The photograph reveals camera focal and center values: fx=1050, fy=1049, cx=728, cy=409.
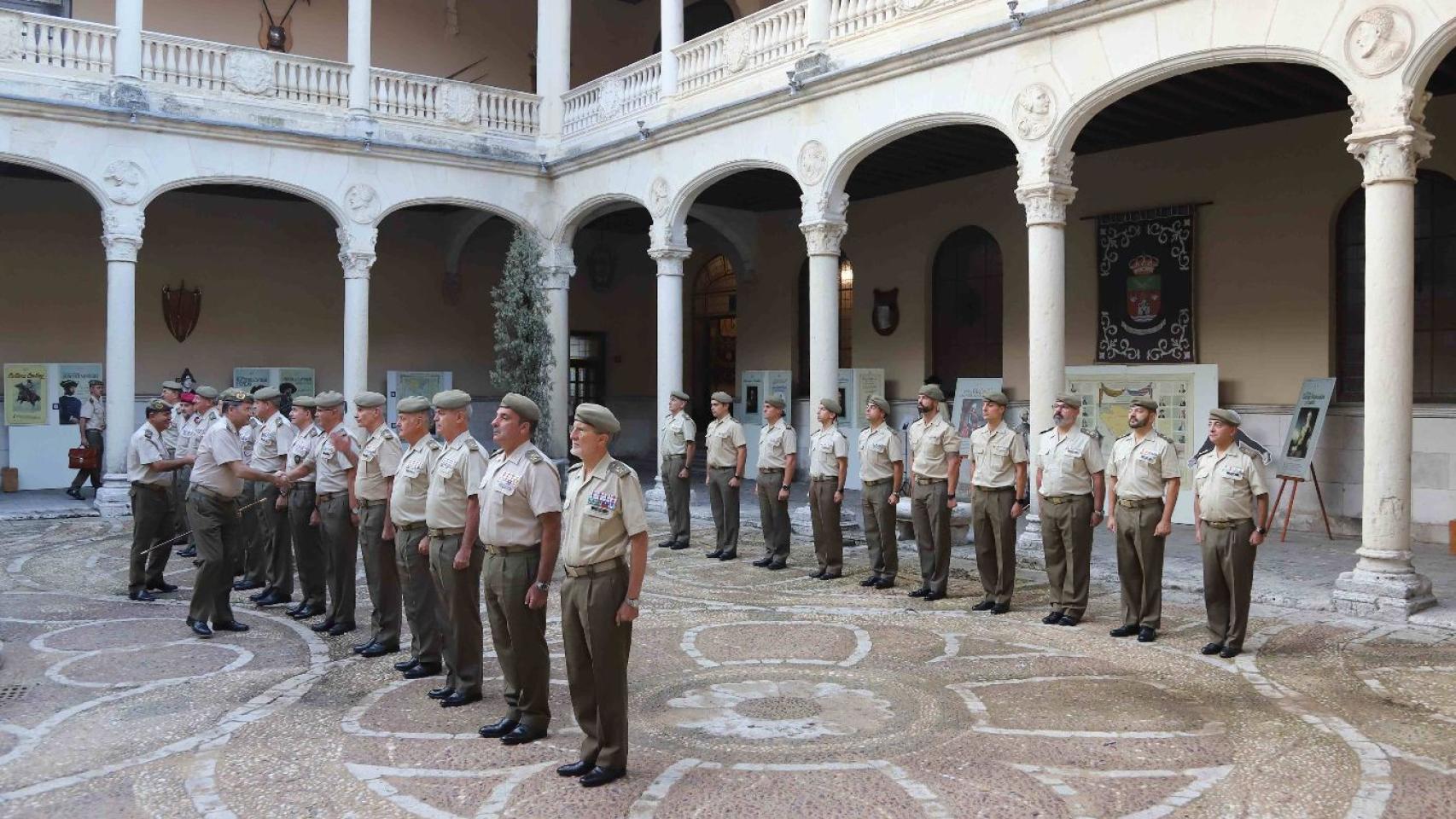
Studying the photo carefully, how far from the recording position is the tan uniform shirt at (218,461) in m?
7.89

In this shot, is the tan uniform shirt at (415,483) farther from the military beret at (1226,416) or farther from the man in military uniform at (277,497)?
the military beret at (1226,416)

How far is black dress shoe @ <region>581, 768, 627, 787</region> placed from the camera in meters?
4.67

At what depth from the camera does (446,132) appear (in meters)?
16.3

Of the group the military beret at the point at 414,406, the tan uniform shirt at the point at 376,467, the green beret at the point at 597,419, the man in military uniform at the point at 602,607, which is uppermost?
the military beret at the point at 414,406

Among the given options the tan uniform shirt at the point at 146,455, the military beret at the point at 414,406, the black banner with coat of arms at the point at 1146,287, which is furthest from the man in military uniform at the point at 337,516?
the black banner with coat of arms at the point at 1146,287

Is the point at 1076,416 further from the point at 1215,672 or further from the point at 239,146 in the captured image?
the point at 239,146

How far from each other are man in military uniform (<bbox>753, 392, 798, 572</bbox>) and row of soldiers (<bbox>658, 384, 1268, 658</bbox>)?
0.01 meters

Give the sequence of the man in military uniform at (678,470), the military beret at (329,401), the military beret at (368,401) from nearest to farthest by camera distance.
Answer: the military beret at (368,401) → the military beret at (329,401) → the man in military uniform at (678,470)

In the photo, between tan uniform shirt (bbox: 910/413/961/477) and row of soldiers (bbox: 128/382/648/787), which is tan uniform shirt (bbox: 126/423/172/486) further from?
tan uniform shirt (bbox: 910/413/961/477)

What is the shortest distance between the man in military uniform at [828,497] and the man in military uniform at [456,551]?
4.58 m

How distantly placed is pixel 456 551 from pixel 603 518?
150 cm

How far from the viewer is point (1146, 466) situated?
24.5 feet

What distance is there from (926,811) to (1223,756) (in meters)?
1.65

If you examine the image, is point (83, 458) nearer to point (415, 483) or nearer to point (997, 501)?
point (415, 483)
